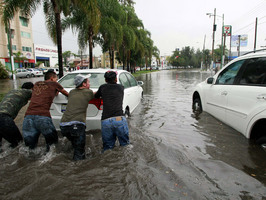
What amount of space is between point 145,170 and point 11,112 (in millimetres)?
2579

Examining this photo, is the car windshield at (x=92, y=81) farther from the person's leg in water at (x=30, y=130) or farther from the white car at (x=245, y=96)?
the white car at (x=245, y=96)

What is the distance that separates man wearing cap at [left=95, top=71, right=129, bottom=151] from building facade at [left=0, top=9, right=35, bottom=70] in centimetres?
4444

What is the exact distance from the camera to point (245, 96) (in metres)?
3.70

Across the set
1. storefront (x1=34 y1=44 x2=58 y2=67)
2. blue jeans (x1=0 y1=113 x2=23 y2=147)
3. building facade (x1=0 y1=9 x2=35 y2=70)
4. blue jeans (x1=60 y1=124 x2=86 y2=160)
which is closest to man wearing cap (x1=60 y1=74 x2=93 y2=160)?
blue jeans (x1=60 y1=124 x2=86 y2=160)

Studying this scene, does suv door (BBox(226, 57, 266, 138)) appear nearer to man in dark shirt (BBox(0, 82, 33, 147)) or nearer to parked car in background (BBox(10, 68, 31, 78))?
man in dark shirt (BBox(0, 82, 33, 147))

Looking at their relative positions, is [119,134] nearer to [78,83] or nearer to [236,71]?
[78,83]

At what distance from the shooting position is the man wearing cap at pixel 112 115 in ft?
11.2

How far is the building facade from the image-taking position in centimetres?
4328

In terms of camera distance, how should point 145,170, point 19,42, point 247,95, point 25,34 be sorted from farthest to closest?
1. point 25,34
2. point 19,42
3. point 247,95
4. point 145,170

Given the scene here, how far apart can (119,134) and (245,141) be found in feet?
8.75

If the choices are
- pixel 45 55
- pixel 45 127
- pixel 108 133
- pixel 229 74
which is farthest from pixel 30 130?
pixel 45 55

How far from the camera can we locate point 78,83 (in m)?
3.49

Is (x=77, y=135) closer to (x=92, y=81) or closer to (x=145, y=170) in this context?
(x=145, y=170)

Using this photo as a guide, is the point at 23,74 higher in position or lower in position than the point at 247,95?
higher
